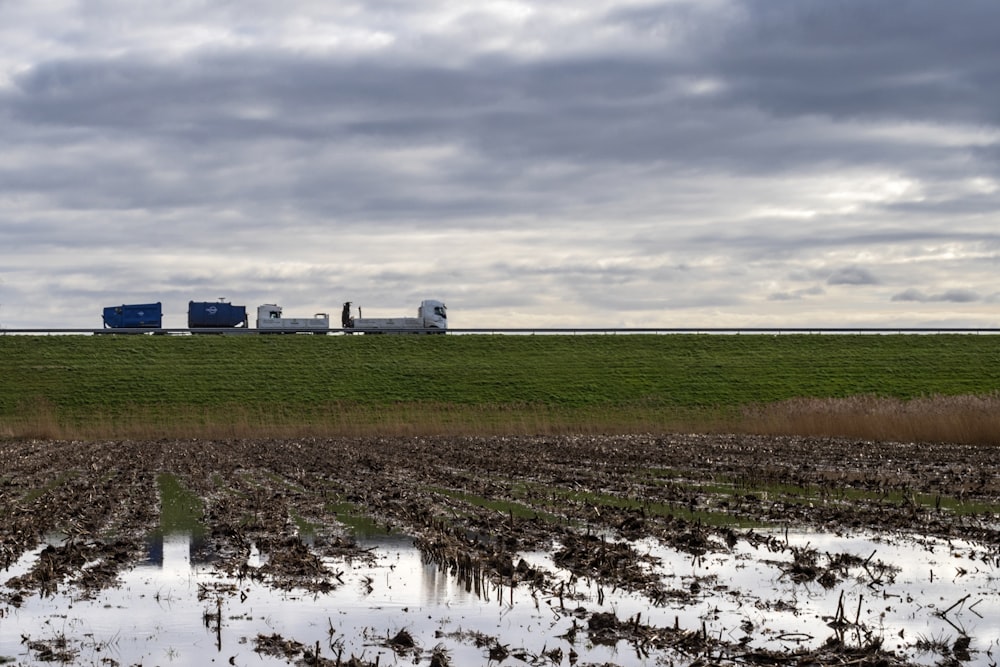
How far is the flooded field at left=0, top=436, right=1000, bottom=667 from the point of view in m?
10.4

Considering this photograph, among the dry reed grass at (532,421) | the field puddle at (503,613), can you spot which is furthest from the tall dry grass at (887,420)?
the field puddle at (503,613)

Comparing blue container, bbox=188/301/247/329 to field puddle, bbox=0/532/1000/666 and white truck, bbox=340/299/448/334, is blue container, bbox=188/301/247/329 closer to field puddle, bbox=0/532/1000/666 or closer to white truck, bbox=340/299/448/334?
white truck, bbox=340/299/448/334

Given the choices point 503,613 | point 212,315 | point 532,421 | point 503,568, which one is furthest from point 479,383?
point 503,613

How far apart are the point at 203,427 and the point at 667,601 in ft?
134

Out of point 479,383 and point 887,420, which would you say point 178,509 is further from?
point 479,383

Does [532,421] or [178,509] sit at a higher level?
[178,509]

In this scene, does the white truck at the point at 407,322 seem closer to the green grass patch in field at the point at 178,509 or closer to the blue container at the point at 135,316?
the blue container at the point at 135,316

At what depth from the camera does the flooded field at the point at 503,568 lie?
10352 mm

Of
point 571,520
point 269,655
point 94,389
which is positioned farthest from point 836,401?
point 269,655

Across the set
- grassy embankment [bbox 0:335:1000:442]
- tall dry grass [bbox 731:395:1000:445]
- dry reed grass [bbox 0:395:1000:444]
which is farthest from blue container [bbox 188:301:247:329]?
tall dry grass [bbox 731:395:1000:445]

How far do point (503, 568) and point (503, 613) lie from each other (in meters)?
2.13

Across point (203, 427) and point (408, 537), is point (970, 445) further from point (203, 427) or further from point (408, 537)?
point (203, 427)

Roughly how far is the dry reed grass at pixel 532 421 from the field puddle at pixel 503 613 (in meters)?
27.2

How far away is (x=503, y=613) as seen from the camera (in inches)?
460
